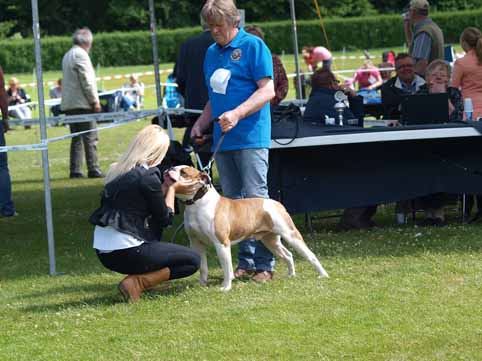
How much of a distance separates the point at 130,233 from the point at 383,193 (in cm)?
267

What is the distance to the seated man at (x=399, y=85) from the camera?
33.2ft

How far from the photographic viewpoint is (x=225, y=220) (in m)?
6.19

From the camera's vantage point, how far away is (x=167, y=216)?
5969 millimetres

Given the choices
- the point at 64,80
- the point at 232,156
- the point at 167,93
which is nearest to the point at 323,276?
the point at 232,156

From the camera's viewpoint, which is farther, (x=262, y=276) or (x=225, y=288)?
(x=262, y=276)

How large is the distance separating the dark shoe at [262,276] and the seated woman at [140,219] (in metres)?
0.51

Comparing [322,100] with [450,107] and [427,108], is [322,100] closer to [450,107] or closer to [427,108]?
[427,108]

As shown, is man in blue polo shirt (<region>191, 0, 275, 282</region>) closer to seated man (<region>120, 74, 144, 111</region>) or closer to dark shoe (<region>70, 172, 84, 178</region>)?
dark shoe (<region>70, 172, 84, 178</region>)

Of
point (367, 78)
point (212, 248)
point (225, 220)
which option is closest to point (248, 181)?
point (225, 220)

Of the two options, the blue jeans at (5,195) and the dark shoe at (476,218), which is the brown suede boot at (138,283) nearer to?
the dark shoe at (476,218)

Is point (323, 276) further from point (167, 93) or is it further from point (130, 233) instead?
point (167, 93)

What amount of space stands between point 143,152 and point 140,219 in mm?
411

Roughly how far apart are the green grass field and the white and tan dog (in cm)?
27

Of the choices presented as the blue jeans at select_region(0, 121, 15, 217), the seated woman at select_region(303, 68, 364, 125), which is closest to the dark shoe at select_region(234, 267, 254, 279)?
the seated woman at select_region(303, 68, 364, 125)
